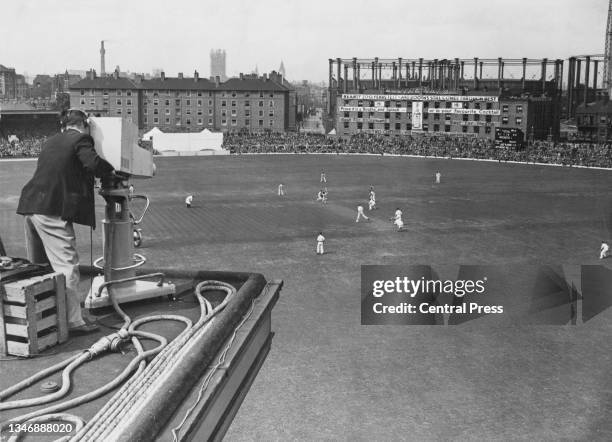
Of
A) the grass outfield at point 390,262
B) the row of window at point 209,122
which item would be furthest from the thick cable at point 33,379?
the row of window at point 209,122

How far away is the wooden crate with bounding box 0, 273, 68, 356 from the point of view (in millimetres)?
4621

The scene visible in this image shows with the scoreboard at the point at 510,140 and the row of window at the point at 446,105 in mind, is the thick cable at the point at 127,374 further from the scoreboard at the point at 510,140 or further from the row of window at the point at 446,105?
the row of window at the point at 446,105

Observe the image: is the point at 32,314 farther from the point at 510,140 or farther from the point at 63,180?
the point at 510,140

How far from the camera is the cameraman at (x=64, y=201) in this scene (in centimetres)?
525

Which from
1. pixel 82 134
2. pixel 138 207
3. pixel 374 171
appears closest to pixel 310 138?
pixel 374 171

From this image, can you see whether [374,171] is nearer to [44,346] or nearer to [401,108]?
[401,108]

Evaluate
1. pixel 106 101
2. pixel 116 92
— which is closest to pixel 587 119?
pixel 116 92

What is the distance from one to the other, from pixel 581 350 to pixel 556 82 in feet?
368

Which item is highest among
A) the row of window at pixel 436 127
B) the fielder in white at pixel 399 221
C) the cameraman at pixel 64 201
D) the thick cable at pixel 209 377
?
the row of window at pixel 436 127

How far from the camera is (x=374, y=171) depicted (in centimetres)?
7106

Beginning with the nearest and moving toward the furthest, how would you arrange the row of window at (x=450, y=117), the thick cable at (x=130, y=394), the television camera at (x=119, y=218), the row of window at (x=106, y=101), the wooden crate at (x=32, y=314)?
the thick cable at (x=130, y=394) < the wooden crate at (x=32, y=314) < the television camera at (x=119, y=218) < the row of window at (x=450, y=117) < the row of window at (x=106, y=101)

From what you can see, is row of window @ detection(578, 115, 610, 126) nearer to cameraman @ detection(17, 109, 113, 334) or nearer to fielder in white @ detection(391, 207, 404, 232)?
fielder in white @ detection(391, 207, 404, 232)

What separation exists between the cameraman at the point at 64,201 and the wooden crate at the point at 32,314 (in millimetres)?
209

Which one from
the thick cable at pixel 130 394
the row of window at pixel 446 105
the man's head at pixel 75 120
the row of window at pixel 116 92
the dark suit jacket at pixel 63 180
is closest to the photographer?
the thick cable at pixel 130 394
